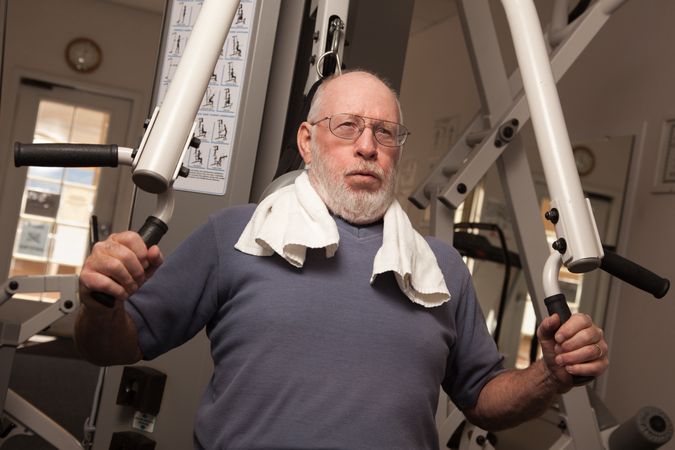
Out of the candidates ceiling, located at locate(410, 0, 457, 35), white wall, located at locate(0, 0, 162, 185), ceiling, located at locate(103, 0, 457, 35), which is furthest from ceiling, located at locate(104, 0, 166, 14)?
ceiling, located at locate(410, 0, 457, 35)

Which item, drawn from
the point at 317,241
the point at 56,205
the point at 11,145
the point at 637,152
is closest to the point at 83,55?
the point at 11,145

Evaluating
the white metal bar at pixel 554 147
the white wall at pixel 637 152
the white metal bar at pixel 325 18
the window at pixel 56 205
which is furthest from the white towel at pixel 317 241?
the window at pixel 56 205

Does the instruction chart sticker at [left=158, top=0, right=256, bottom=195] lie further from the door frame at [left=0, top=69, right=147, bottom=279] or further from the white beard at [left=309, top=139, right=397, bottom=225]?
the door frame at [left=0, top=69, right=147, bottom=279]

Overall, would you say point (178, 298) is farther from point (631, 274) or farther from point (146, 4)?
point (146, 4)

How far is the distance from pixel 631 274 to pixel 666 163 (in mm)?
2117

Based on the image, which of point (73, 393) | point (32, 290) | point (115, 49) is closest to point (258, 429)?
point (32, 290)

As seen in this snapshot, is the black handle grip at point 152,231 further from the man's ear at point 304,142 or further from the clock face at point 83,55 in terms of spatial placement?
the clock face at point 83,55

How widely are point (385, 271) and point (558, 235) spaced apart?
→ 1.41 feet

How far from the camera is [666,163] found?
9.39 feet

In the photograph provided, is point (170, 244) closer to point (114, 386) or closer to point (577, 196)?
point (114, 386)

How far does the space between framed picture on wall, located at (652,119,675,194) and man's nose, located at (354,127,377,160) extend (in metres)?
1.88

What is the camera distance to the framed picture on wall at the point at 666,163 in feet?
9.27

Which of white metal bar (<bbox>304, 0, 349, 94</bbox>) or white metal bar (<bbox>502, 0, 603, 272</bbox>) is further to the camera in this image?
white metal bar (<bbox>304, 0, 349, 94</bbox>)

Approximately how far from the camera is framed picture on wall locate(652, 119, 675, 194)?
9.27 feet
